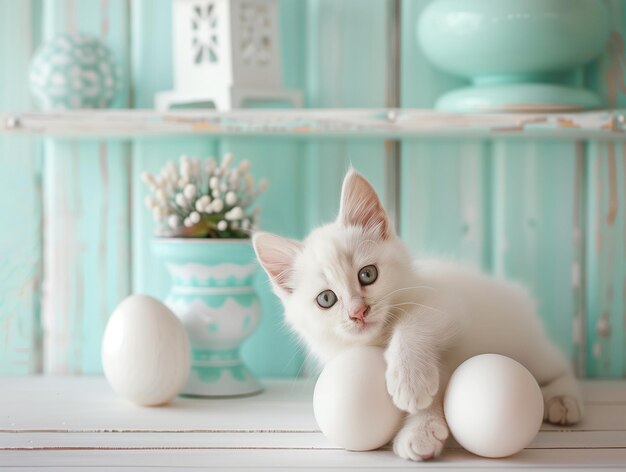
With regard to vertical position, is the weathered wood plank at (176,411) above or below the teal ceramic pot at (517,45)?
below

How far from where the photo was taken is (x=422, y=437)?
3.24 feet

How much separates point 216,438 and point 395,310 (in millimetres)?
317

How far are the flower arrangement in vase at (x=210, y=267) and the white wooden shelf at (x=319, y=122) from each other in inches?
3.2

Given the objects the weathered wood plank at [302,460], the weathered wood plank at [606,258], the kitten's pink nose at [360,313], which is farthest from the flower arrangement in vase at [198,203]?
the weathered wood plank at [606,258]

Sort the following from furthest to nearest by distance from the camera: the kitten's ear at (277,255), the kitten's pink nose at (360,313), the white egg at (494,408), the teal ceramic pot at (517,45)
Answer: the teal ceramic pot at (517,45) < the kitten's ear at (277,255) < the kitten's pink nose at (360,313) < the white egg at (494,408)

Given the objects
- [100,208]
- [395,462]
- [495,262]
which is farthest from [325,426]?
[100,208]

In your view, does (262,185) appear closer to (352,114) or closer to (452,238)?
(352,114)

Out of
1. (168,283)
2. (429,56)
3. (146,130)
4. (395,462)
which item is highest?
(429,56)

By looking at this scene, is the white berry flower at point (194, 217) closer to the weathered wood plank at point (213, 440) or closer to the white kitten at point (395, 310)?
the white kitten at point (395, 310)

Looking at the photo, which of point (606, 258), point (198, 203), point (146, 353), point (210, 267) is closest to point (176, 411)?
point (146, 353)

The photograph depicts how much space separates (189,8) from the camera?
1.46m

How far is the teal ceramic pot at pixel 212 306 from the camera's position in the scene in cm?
136

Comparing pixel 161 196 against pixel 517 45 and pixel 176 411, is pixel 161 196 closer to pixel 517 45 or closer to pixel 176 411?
pixel 176 411

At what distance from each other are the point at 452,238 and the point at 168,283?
589 mm
